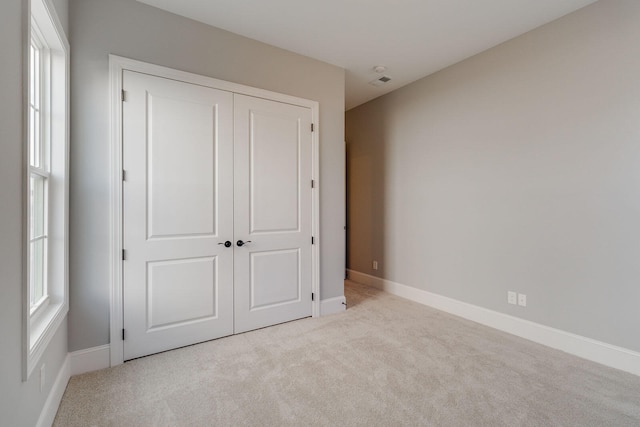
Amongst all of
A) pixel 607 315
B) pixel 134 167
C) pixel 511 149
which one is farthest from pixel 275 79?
pixel 607 315

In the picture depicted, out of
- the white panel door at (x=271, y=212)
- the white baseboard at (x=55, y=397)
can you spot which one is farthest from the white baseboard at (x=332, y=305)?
the white baseboard at (x=55, y=397)

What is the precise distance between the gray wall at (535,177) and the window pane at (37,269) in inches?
142

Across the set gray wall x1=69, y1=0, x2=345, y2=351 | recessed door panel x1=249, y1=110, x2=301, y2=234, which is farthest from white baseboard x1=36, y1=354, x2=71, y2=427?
recessed door panel x1=249, y1=110, x2=301, y2=234

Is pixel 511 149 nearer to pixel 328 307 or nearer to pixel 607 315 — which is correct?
pixel 607 315

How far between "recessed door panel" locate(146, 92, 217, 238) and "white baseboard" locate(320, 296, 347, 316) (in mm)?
1499

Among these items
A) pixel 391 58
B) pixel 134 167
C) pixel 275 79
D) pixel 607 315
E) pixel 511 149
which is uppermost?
pixel 391 58

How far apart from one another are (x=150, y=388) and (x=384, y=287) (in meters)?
3.11

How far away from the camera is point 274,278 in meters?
2.99

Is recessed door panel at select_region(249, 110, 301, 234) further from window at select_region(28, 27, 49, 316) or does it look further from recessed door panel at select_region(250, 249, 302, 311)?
window at select_region(28, 27, 49, 316)

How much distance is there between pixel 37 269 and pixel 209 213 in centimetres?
116

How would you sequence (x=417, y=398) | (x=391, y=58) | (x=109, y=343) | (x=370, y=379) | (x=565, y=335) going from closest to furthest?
(x=417, y=398) → (x=370, y=379) → (x=109, y=343) → (x=565, y=335) → (x=391, y=58)

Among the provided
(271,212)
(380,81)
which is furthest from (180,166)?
(380,81)

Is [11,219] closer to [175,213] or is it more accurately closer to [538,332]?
[175,213]

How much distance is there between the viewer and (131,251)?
229 cm
